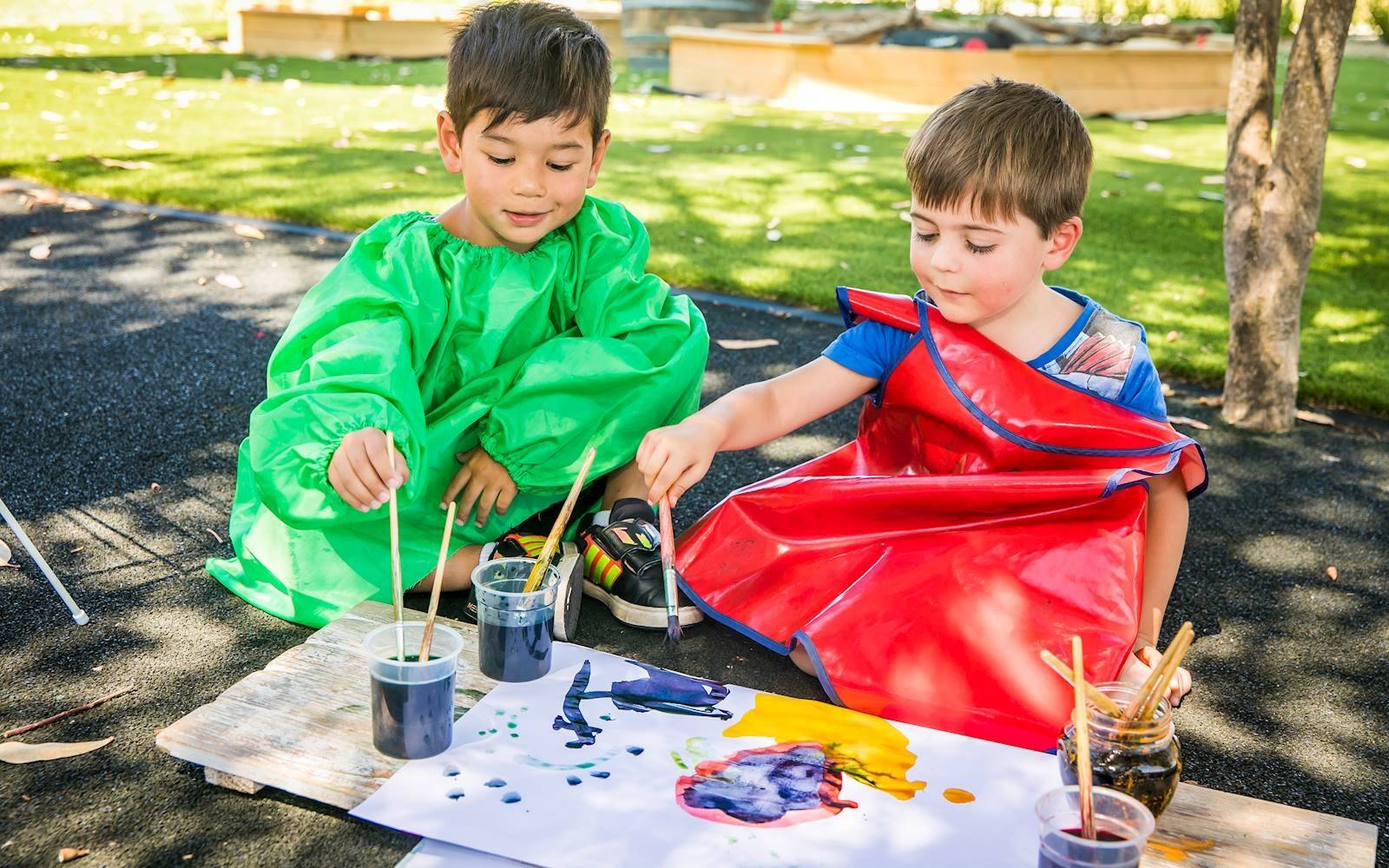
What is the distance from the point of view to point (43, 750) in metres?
1.88

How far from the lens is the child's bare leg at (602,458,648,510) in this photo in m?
Answer: 2.67

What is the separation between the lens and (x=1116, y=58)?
9148 millimetres

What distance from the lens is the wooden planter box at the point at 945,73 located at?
29.8 ft

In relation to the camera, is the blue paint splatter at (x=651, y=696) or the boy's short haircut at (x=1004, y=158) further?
the boy's short haircut at (x=1004, y=158)

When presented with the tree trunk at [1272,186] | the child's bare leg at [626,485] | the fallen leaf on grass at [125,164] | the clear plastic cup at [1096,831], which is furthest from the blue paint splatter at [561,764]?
the fallen leaf on grass at [125,164]

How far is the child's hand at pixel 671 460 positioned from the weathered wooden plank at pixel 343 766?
436mm

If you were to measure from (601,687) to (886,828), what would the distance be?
1.83 feet

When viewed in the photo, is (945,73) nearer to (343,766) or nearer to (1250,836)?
(1250,836)

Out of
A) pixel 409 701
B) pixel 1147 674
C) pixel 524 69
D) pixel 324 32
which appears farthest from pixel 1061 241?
pixel 324 32

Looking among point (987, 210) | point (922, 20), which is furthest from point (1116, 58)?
point (987, 210)

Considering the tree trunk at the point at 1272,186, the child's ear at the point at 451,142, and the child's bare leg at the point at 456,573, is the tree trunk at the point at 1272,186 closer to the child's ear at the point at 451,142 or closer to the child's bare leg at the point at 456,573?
the child's ear at the point at 451,142

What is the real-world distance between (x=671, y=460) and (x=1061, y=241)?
2.80 feet

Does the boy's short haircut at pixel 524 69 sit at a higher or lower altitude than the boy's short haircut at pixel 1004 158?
higher

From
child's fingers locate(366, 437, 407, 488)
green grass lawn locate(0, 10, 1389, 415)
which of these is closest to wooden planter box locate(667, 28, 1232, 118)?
green grass lawn locate(0, 10, 1389, 415)
